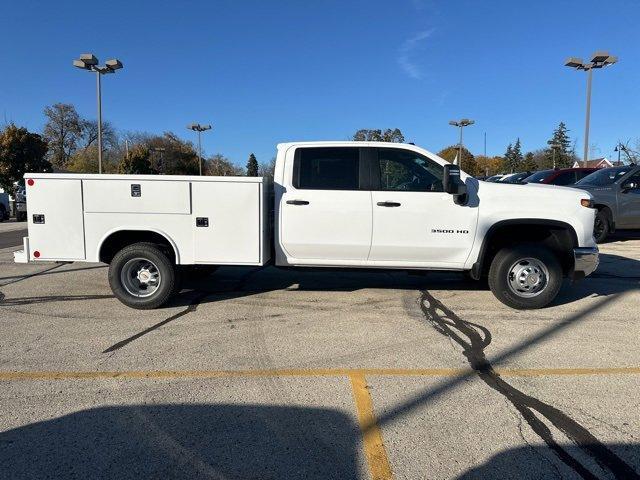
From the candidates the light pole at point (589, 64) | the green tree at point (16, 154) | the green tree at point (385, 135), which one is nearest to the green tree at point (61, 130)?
the green tree at point (16, 154)

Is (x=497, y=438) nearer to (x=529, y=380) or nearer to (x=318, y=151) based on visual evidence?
(x=529, y=380)

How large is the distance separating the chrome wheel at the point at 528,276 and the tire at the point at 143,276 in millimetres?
4380

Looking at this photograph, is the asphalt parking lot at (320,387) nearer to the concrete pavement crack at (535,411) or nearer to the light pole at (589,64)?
the concrete pavement crack at (535,411)

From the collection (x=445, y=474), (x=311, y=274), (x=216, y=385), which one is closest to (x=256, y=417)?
(x=216, y=385)

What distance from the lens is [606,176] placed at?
1216 cm

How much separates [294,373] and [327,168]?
294 centimetres

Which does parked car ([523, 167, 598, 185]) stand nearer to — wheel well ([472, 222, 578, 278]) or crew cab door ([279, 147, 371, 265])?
wheel well ([472, 222, 578, 278])

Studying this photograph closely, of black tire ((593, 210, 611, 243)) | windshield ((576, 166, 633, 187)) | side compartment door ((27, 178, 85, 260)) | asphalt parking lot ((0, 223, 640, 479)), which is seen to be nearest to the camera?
asphalt parking lot ((0, 223, 640, 479))

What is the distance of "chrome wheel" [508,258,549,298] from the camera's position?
19.9ft

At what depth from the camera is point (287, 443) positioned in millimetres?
3053

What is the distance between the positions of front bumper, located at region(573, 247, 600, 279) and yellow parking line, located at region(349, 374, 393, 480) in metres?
3.51

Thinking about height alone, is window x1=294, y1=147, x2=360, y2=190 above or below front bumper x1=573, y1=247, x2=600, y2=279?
above

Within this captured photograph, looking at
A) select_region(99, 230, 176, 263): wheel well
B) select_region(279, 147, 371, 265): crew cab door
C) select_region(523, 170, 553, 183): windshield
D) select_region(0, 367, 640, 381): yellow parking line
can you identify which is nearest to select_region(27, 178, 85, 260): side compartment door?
select_region(99, 230, 176, 263): wheel well

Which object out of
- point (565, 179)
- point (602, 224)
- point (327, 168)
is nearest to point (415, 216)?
point (327, 168)
